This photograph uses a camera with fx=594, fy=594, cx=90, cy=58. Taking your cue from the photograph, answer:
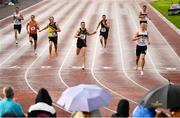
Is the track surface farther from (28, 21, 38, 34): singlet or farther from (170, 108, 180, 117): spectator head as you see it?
(170, 108, 180, 117): spectator head

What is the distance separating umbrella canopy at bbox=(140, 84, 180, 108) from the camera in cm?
870

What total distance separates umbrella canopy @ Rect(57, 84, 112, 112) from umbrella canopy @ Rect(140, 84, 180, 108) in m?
0.62

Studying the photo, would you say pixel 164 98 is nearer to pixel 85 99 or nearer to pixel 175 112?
pixel 175 112

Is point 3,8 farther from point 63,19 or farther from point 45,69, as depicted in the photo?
point 45,69

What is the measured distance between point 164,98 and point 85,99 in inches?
47.2

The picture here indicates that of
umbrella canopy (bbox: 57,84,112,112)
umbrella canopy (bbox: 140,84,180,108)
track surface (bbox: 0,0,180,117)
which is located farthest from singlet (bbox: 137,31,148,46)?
umbrella canopy (bbox: 57,84,112,112)

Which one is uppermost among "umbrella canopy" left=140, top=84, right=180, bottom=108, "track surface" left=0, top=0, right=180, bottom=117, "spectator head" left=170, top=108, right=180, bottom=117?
"umbrella canopy" left=140, top=84, right=180, bottom=108

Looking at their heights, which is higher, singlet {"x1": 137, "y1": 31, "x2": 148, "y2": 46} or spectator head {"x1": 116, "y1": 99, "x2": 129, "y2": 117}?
spectator head {"x1": 116, "y1": 99, "x2": 129, "y2": 117}

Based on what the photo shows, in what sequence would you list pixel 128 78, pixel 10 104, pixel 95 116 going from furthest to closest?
1. pixel 128 78
2. pixel 10 104
3. pixel 95 116

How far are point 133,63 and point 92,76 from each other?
314 cm

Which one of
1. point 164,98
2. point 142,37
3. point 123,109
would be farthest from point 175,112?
point 142,37

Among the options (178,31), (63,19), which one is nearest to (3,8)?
(63,19)

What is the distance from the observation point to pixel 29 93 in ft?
54.9

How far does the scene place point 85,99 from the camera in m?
8.52
